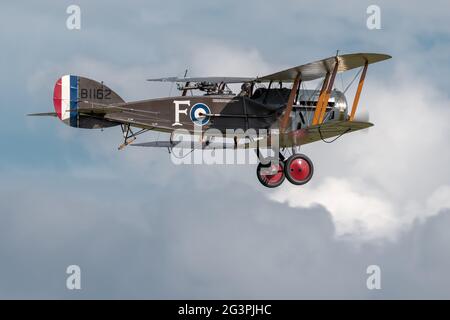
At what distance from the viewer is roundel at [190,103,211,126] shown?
20750 mm

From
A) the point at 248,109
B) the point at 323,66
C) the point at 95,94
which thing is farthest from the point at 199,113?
the point at 323,66

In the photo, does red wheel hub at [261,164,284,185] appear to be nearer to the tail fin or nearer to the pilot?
the pilot

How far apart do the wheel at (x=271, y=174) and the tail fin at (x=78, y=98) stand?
4.65m

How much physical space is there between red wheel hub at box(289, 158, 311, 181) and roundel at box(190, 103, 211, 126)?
103 inches

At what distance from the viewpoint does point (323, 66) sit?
2127 cm

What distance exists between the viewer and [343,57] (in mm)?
20797

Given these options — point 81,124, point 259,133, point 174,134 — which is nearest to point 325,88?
point 259,133

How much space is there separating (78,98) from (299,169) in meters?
5.84

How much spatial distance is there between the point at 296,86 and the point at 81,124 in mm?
5502

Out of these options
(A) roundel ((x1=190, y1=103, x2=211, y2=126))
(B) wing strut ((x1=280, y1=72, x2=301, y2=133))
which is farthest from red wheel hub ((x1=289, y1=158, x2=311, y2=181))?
(A) roundel ((x1=190, y1=103, x2=211, y2=126))

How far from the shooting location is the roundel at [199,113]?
2075 cm
